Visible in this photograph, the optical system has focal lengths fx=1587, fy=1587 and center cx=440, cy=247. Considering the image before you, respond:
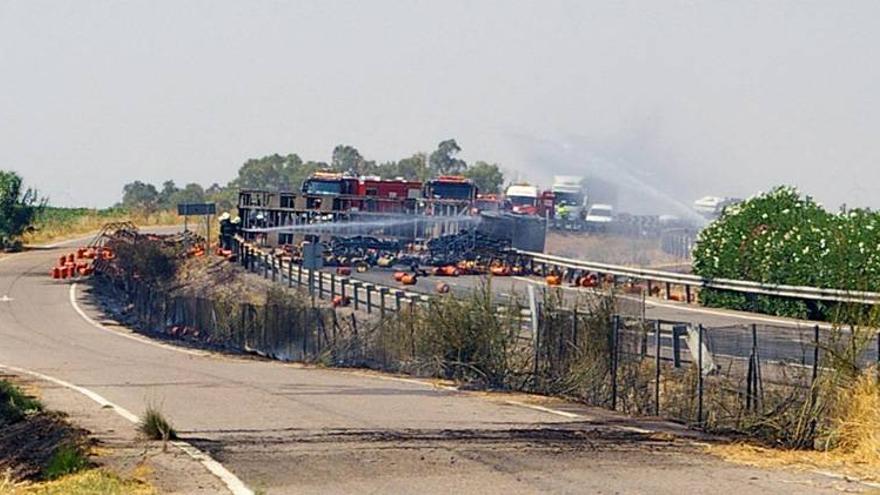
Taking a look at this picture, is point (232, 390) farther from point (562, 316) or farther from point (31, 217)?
point (31, 217)

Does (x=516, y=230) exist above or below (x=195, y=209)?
below

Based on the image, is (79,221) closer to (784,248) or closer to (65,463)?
(784,248)

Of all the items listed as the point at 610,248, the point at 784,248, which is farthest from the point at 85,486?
the point at 610,248

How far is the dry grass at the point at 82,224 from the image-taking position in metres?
100

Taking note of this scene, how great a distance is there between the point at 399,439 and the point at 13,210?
73.6m

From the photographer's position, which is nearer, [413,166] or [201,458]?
[201,458]

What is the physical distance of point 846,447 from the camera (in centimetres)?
1698

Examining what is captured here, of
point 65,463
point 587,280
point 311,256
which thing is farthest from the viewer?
point 587,280

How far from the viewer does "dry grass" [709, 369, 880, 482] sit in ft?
51.8

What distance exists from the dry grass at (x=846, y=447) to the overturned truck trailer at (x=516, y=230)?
45422 mm

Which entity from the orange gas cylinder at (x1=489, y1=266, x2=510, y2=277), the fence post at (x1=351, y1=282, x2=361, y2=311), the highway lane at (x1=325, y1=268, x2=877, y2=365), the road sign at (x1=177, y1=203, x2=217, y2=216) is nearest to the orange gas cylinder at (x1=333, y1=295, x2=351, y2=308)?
the fence post at (x1=351, y1=282, x2=361, y2=311)

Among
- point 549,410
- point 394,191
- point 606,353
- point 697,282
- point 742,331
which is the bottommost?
point 549,410

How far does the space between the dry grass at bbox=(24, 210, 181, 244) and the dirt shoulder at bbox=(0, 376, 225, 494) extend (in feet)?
247

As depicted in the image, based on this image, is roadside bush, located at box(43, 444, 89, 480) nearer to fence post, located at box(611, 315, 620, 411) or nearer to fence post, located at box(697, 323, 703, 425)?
fence post, located at box(697, 323, 703, 425)
